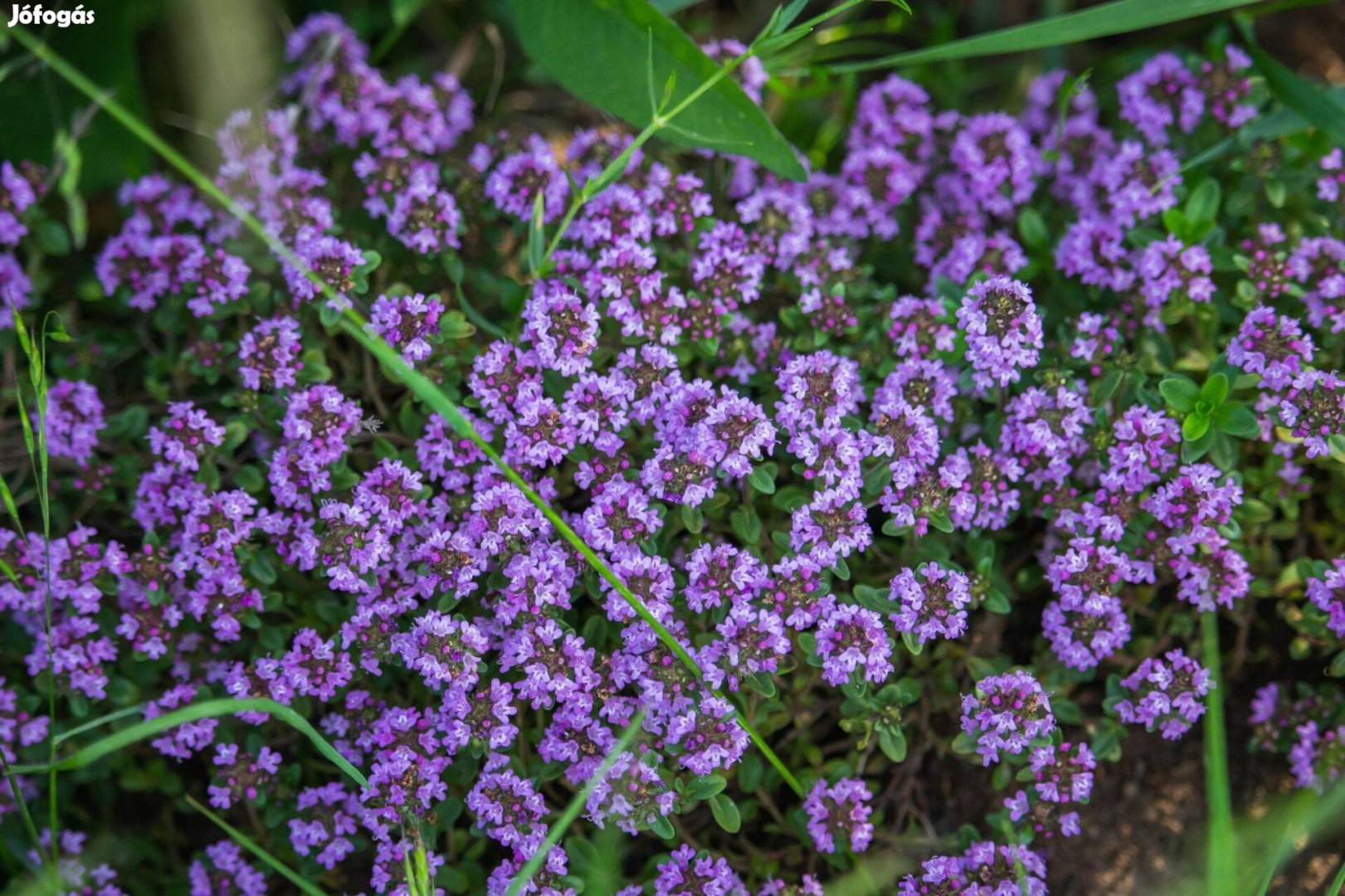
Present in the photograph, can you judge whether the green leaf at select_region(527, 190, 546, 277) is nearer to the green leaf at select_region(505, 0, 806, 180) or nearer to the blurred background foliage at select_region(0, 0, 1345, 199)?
the green leaf at select_region(505, 0, 806, 180)

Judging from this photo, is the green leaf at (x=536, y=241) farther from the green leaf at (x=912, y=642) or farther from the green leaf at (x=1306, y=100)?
the green leaf at (x=1306, y=100)

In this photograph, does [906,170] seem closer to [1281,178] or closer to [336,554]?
[1281,178]

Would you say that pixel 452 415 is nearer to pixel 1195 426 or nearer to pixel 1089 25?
pixel 1195 426

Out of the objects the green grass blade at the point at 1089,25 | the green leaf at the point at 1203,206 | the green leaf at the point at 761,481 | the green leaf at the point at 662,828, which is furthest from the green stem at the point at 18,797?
the green leaf at the point at 1203,206

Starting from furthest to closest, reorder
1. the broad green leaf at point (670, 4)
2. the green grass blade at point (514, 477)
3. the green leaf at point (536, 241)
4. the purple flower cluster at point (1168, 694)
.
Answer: the broad green leaf at point (670, 4), the green leaf at point (536, 241), the purple flower cluster at point (1168, 694), the green grass blade at point (514, 477)

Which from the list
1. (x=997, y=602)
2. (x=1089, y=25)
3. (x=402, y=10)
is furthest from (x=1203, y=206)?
(x=402, y=10)

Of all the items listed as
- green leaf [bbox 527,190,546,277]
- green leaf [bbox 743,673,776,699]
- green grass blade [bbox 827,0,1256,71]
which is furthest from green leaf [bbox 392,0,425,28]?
green leaf [bbox 743,673,776,699]
